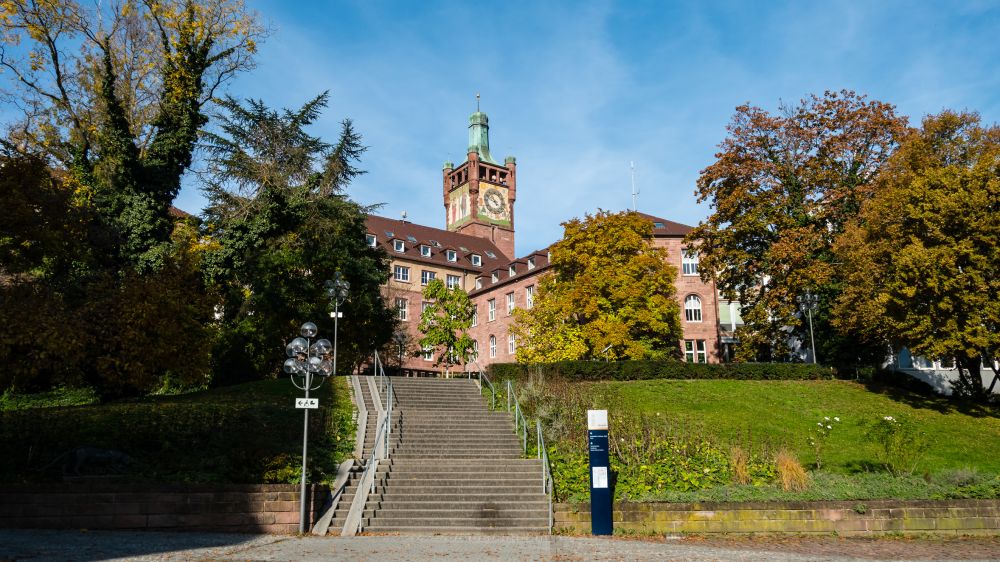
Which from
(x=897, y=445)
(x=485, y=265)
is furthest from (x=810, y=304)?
(x=485, y=265)

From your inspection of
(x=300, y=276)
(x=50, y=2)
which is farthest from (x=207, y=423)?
(x=50, y=2)

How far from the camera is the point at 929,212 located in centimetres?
2558

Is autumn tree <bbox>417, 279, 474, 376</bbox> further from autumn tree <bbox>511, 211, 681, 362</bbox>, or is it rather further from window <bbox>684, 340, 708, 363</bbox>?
window <bbox>684, 340, 708, 363</bbox>

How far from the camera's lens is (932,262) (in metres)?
24.5

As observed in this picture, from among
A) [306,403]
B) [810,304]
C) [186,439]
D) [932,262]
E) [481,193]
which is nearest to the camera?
[306,403]

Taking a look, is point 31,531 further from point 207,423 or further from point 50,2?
point 50,2

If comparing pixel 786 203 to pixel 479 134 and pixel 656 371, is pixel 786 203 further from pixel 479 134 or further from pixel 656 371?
pixel 479 134

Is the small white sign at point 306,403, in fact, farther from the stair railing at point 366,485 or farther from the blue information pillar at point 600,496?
the blue information pillar at point 600,496

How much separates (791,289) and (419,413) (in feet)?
61.8

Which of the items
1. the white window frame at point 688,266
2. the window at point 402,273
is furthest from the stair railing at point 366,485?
the window at point 402,273

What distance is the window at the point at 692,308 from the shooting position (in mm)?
48219

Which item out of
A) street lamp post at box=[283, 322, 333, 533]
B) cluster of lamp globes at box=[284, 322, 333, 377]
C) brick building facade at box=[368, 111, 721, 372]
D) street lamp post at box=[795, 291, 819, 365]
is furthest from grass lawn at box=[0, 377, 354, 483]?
street lamp post at box=[795, 291, 819, 365]

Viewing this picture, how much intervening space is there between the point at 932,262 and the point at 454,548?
20.7 metres

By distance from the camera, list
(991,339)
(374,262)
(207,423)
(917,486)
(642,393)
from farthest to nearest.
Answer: (374,262) < (642,393) < (991,339) < (207,423) < (917,486)
